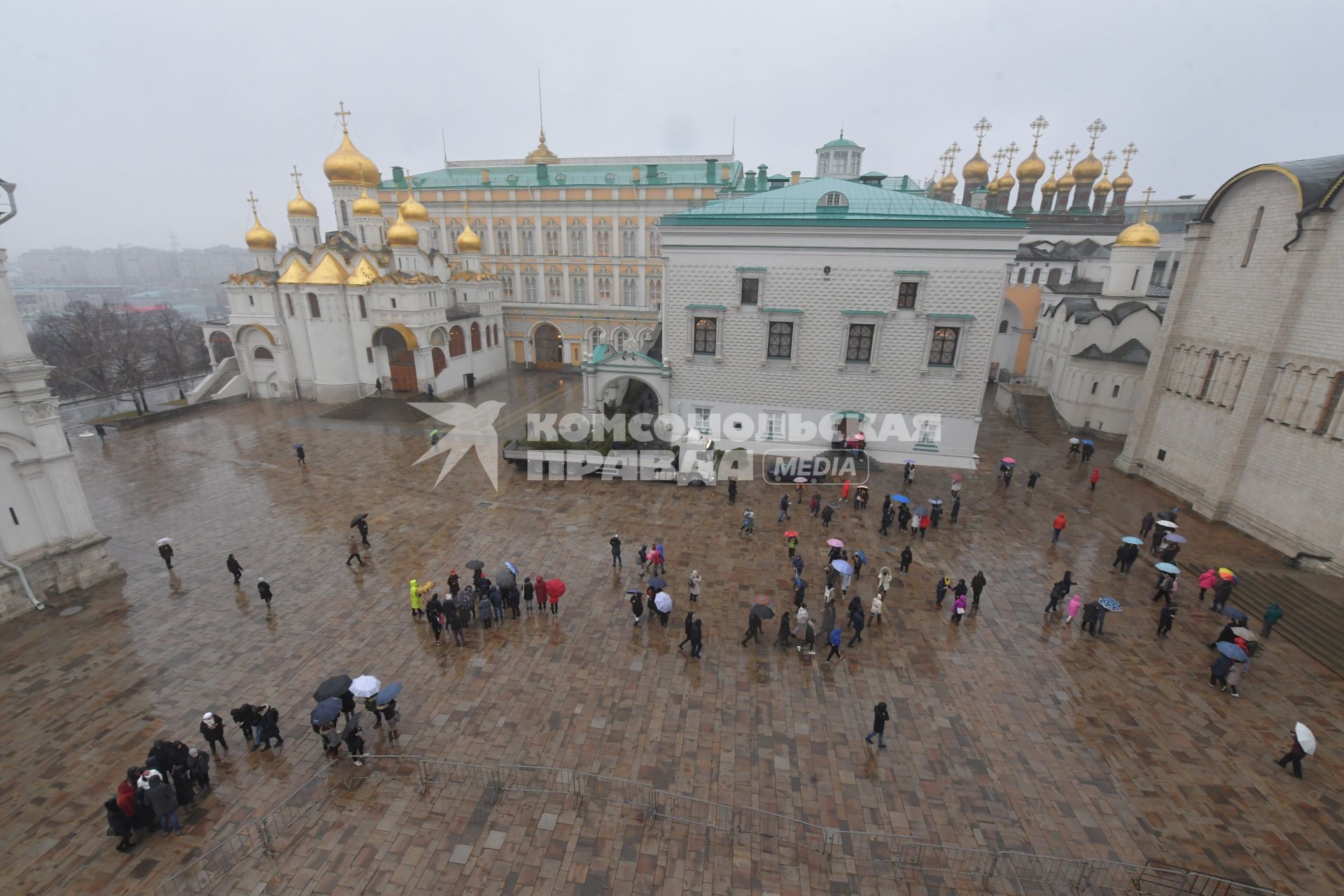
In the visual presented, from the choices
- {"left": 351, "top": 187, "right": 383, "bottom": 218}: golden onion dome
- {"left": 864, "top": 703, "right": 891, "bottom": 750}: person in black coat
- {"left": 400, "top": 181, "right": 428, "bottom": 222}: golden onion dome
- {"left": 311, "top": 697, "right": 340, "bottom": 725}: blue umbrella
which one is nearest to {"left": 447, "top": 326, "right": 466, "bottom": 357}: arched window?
{"left": 400, "top": 181, "right": 428, "bottom": 222}: golden onion dome

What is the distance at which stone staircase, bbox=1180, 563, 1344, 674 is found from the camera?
42.5ft

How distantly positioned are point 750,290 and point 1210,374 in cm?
1669

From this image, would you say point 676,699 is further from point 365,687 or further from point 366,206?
point 366,206

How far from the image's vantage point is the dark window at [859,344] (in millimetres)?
23125

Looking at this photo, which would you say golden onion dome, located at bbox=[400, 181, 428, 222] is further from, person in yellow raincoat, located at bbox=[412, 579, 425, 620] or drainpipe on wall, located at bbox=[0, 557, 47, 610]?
person in yellow raincoat, located at bbox=[412, 579, 425, 620]

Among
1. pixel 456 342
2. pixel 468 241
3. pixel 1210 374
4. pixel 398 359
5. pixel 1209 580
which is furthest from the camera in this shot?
pixel 468 241

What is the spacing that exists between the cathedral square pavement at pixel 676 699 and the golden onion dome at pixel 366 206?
2160 cm

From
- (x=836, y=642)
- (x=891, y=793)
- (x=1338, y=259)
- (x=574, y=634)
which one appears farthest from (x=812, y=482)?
(x=1338, y=259)

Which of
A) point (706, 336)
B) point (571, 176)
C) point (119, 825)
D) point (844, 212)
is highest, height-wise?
point (571, 176)

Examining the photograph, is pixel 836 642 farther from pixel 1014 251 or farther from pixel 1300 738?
pixel 1014 251

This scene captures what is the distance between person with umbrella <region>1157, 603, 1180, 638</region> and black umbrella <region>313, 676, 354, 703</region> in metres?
17.2

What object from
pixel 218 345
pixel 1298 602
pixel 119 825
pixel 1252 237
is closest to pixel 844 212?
pixel 1252 237

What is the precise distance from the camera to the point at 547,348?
42.3 m

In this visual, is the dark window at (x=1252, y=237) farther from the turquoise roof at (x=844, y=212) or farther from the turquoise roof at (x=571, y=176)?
the turquoise roof at (x=571, y=176)
